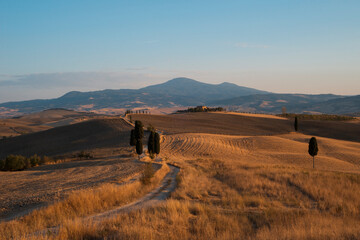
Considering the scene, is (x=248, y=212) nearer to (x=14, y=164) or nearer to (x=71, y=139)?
(x=14, y=164)

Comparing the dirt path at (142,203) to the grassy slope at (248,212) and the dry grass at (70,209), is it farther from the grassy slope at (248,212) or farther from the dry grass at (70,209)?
the grassy slope at (248,212)

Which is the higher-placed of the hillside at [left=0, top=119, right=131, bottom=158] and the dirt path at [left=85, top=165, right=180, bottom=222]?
the dirt path at [left=85, top=165, right=180, bottom=222]

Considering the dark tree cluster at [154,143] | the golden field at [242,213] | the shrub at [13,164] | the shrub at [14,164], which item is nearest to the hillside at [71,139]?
the shrub at [14,164]

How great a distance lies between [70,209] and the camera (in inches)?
412

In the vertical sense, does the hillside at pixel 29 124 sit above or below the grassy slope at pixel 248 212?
below

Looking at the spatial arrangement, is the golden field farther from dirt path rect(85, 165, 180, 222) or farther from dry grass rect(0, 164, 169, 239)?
dirt path rect(85, 165, 180, 222)

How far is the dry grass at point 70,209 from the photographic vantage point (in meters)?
8.12

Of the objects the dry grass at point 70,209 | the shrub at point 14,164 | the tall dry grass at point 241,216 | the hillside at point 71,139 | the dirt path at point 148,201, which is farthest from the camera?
the hillside at point 71,139

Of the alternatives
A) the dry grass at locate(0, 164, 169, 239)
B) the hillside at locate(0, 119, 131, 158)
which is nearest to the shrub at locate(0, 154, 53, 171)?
the hillside at locate(0, 119, 131, 158)

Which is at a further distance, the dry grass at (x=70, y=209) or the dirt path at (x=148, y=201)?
the dirt path at (x=148, y=201)

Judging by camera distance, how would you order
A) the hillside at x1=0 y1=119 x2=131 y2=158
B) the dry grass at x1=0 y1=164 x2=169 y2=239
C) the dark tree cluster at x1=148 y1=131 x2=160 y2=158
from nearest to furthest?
1. the dry grass at x1=0 y1=164 x2=169 y2=239
2. the dark tree cluster at x1=148 y1=131 x2=160 y2=158
3. the hillside at x1=0 y1=119 x2=131 y2=158

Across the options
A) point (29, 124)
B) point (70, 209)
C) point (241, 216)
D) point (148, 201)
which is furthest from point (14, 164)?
point (29, 124)

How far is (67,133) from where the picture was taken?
57812mm

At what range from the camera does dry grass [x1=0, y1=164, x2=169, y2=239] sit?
320 inches
